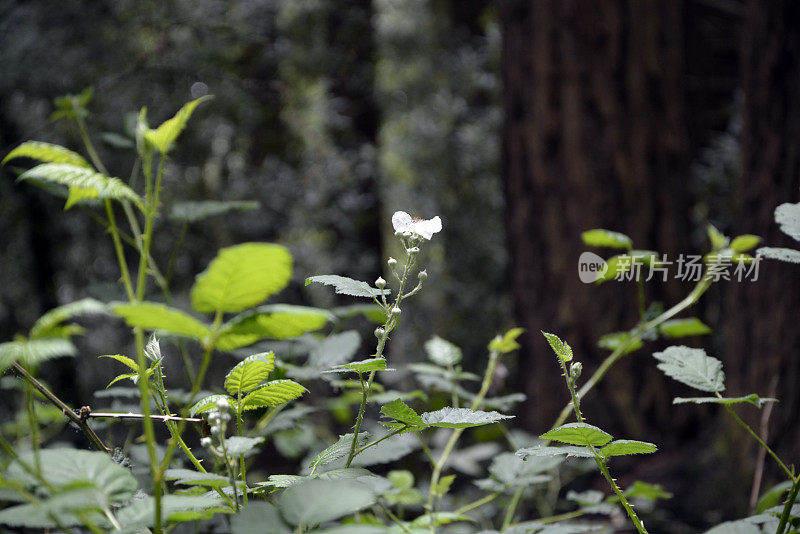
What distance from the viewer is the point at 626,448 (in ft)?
1.74

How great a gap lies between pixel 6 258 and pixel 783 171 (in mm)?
2165

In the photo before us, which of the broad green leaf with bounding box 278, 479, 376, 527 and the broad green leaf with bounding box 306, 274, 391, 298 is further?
the broad green leaf with bounding box 306, 274, 391, 298

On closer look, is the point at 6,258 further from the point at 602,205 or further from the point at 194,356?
the point at 602,205

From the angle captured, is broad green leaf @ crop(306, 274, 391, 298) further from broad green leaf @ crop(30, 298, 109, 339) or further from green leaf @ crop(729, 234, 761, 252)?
green leaf @ crop(729, 234, 761, 252)

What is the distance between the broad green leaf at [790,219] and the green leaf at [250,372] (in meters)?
0.53

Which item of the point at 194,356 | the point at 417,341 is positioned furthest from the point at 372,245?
the point at 194,356

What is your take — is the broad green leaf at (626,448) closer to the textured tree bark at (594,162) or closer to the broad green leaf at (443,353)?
the broad green leaf at (443,353)

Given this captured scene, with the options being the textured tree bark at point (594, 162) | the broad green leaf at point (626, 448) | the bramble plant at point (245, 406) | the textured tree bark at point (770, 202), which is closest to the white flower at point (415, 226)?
the bramble plant at point (245, 406)

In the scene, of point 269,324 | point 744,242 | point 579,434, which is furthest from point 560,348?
point 744,242

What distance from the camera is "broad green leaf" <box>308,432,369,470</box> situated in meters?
0.55

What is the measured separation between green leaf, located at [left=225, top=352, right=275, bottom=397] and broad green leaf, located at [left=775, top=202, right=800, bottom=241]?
53 centimetres

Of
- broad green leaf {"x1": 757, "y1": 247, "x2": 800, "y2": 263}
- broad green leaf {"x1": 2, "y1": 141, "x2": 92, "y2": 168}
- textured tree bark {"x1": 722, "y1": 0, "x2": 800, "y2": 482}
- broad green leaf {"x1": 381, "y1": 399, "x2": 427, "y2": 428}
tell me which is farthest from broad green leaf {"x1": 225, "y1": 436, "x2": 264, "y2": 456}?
textured tree bark {"x1": 722, "y1": 0, "x2": 800, "y2": 482}

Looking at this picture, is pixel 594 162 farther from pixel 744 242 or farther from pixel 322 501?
pixel 322 501

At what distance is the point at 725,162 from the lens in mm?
2480
